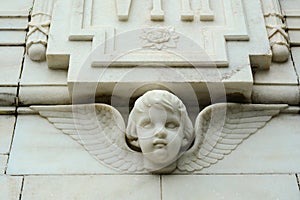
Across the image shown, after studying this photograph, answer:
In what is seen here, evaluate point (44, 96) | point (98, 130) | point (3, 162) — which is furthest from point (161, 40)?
point (3, 162)

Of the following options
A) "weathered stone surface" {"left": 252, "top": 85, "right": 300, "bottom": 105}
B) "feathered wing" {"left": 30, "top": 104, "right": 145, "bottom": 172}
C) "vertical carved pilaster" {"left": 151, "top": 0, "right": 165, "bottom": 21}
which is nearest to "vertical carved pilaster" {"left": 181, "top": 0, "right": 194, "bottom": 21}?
"vertical carved pilaster" {"left": 151, "top": 0, "right": 165, "bottom": 21}

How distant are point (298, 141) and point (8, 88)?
7.27 ft

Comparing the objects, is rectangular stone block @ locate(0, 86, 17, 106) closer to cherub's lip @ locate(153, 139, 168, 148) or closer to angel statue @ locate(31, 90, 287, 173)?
angel statue @ locate(31, 90, 287, 173)

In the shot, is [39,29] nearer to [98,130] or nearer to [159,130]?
[98,130]

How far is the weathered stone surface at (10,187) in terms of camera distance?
3.84 m

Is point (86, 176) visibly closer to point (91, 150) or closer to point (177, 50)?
point (91, 150)

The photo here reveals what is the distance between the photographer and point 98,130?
418 cm

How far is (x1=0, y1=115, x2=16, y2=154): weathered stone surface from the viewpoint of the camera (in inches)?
162

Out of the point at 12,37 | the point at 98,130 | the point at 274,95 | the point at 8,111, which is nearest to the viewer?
the point at 98,130

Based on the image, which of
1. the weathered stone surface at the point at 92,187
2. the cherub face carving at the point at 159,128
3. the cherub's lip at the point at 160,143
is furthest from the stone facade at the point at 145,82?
the cherub's lip at the point at 160,143

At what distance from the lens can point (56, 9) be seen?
4.80 metres

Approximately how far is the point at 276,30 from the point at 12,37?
86.5 inches

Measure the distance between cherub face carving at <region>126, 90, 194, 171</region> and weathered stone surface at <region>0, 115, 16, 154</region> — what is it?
0.87 metres

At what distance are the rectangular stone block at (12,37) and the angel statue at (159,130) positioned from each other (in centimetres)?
77
